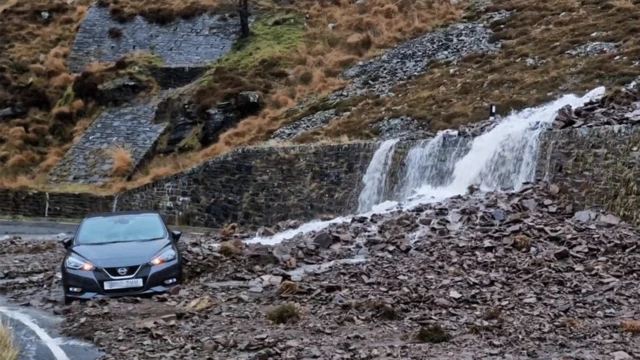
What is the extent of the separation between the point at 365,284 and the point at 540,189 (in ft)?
20.6

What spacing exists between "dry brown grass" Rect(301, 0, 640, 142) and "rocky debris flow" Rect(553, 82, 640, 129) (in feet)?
17.6

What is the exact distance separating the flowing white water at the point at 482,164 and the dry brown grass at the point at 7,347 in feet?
35.3

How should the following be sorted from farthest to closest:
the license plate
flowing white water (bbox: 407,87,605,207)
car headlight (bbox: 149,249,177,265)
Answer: flowing white water (bbox: 407,87,605,207) < car headlight (bbox: 149,249,177,265) < the license plate

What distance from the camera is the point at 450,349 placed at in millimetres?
8422

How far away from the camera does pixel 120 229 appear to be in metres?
13.3

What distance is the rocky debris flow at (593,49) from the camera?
28406 millimetres

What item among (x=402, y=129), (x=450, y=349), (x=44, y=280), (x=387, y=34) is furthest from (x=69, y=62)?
(x=450, y=349)

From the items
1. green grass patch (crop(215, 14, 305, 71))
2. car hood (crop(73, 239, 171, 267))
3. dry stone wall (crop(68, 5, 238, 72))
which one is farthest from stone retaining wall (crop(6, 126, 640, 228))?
dry stone wall (crop(68, 5, 238, 72))

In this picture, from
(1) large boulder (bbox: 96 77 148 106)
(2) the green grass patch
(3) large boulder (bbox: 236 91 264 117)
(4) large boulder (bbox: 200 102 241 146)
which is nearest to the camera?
(4) large boulder (bbox: 200 102 241 146)

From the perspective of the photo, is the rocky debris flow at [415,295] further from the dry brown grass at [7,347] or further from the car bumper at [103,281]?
the dry brown grass at [7,347]

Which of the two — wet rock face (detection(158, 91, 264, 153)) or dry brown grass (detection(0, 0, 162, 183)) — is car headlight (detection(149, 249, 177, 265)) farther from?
→ dry brown grass (detection(0, 0, 162, 183))

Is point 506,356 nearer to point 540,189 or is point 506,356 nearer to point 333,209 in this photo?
point 540,189

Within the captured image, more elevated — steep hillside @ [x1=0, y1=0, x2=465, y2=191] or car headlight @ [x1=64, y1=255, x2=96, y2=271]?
car headlight @ [x1=64, y1=255, x2=96, y2=271]

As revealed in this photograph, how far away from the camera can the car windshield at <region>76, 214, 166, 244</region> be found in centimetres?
1302
